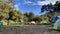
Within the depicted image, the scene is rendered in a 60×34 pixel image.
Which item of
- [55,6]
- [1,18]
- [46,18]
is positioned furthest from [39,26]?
[1,18]

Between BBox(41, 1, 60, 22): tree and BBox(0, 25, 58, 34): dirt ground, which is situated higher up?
BBox(41, 1, 60, 22): tree

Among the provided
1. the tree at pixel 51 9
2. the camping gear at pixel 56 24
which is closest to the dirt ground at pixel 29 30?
the camping gear at pixel 56 24

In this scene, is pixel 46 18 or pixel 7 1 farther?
pixel 7 1

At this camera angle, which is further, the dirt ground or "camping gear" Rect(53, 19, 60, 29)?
"camping gear" Rect(53, 19, 60, 29)

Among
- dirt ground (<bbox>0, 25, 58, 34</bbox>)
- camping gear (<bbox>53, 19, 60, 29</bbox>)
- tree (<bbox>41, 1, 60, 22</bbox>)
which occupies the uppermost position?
tree (<bbox>41, 1, 60, 22</bbox>)

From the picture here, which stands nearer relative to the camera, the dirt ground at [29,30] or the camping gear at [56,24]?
the dirt ground at [29,30]

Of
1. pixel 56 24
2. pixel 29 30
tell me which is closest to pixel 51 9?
pixel 56 24

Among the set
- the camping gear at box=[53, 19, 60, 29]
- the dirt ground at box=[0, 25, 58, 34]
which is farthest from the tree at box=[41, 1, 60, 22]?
the dirt ground at box=[0, 25, 58, 34]

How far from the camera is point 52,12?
589cm

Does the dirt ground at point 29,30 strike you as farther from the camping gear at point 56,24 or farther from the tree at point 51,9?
the tree at point 51,9

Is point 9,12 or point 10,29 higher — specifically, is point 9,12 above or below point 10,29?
above

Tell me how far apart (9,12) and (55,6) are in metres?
1.21

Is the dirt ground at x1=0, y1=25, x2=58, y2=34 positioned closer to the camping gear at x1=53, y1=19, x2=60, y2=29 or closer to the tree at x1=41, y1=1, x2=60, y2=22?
the camping gear at x1=53, y1=19, x2=60, y2=29

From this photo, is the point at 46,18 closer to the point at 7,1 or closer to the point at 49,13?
the point at 49,13
